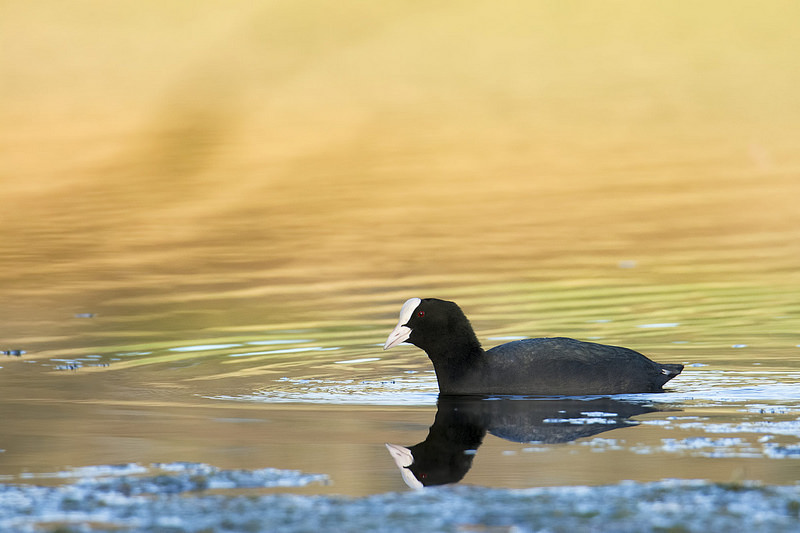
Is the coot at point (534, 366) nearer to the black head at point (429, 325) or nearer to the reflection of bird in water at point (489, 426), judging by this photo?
the black head at point (429, 325)

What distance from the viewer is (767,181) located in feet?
102

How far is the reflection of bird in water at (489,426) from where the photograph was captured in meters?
8.09

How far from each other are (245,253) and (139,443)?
40.4ft

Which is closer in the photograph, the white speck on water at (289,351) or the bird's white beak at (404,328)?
the bird's white beak at (404,328)

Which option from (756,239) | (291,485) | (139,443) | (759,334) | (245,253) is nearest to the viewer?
(291,485)

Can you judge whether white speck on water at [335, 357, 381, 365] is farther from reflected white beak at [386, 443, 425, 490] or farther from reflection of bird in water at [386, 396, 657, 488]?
reflected white beak at [386, 443, 425, 490]

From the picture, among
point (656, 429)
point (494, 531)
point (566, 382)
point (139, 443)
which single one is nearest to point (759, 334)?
point (566, 382)

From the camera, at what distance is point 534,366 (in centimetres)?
1107

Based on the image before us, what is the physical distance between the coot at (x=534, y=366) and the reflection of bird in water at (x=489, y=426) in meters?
0.24

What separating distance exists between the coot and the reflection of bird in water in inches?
9.5

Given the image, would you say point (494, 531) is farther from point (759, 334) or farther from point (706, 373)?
point (759, 334)

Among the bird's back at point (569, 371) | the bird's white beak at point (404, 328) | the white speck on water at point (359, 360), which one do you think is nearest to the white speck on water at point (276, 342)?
the white speck on water at point (359, 360)

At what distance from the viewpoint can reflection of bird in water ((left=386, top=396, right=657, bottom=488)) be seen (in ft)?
26.6

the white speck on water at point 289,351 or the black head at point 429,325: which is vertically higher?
the black head at point 429,325
